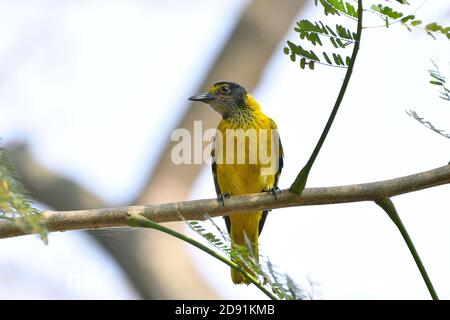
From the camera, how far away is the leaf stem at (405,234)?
2135mm

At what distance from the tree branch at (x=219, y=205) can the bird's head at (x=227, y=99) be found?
2493 millimetres

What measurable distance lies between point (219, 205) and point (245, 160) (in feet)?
6.19

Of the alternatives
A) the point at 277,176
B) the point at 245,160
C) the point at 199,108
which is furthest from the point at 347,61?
the point at 199,108

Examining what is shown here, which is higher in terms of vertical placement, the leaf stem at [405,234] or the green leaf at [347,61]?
the green leaf at [347,61]

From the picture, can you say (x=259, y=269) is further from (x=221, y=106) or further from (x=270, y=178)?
(x=221, y=106)

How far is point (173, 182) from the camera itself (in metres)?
7.48

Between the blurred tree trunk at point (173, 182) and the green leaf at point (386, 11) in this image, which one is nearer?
the green leaf at point (386, 11)

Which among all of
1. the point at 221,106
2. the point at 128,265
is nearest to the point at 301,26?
the point at 221,106

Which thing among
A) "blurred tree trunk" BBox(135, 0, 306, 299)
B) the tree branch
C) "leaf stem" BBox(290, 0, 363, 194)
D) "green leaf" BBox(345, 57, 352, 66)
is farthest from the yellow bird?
"blurred tree trunk" BBox(135, 0, 306, 299)

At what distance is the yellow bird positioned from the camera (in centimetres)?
449

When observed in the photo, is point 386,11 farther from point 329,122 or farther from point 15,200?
point 15,200

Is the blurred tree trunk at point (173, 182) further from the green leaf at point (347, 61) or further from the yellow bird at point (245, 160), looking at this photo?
the green leaf at point (347, 61)

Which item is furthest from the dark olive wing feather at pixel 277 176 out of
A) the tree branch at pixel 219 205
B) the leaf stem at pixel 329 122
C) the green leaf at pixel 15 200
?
the green leaf at pixel 15 200
